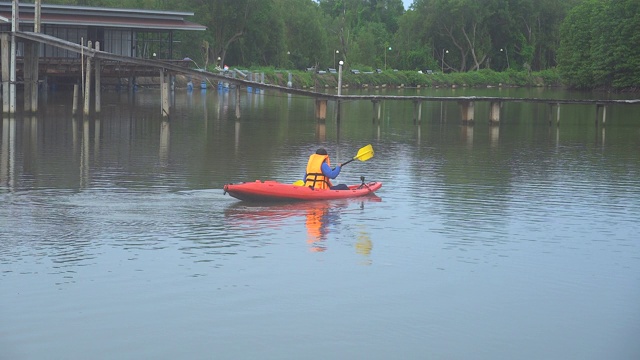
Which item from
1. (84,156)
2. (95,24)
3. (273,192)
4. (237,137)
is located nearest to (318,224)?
(273,192)

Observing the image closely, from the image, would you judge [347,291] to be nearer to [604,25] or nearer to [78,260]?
[78,260]

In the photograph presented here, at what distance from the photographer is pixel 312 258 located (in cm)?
2125

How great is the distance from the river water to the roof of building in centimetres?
2511

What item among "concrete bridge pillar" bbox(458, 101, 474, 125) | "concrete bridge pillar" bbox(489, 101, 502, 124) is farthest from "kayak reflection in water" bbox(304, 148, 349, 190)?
"concrete bridge pillar" bbox(489, 101, 502, 124)

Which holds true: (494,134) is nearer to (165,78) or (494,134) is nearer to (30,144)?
(165,78)

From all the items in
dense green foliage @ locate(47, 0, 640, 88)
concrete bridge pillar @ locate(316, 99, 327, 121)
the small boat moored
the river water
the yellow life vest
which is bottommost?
the river water

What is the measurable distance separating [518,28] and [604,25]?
3851 cm

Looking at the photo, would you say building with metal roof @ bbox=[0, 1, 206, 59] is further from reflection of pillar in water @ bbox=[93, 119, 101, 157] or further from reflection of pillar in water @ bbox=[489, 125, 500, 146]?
reflection of pillar in water @ bbox=[489, 125, 500, 146]

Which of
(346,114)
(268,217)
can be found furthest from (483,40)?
(268,217)

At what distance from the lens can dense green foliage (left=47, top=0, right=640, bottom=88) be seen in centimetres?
10594

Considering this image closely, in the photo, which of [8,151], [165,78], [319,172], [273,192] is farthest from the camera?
[165,78]

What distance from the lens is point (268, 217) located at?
25.4m

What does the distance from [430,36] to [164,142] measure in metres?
108

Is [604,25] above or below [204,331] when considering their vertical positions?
above
